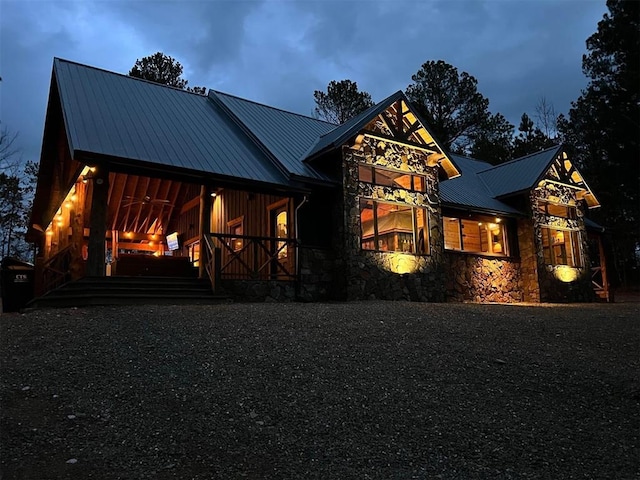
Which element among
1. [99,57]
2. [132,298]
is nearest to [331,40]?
[99,57]

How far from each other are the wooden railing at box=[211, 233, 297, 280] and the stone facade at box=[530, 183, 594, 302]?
31.7ft

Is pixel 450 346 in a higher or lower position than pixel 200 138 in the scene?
lower

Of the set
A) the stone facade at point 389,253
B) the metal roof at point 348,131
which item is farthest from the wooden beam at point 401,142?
the metal roof at point 348,131

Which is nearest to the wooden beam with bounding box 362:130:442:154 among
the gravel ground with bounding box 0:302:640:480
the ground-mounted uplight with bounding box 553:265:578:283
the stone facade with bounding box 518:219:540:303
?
the stone facade with bounding box 518:219:540:303

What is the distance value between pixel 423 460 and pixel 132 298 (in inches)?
270

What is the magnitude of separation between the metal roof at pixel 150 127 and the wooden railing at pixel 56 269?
3.18m

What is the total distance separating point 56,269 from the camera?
12.3 meters

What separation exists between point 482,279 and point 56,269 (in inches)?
518

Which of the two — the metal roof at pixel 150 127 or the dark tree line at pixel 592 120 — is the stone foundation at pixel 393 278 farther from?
the dark tree line at pixel 592 120

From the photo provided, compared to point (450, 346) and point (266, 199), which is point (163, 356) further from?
point (266, 199)

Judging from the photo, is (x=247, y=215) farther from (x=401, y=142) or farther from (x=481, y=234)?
(x=481, y=234)

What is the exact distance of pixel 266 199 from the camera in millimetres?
14289

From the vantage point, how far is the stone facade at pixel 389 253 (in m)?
12.2

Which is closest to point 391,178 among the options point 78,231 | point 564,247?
point 78,231
